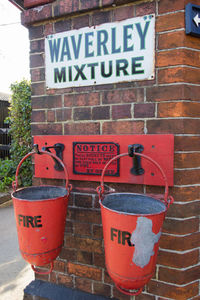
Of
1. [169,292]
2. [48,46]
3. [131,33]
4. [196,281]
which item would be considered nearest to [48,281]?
[169,292]

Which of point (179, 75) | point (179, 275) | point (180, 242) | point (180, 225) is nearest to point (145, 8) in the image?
point (179, 75)

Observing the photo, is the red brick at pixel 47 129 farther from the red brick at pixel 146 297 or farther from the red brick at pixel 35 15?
the red brick at pixel 146 297

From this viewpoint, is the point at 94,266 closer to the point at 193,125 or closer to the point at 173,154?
the point at 173,154

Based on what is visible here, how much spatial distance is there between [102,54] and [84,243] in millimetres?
1339

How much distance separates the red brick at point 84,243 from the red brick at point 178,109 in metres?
0.99

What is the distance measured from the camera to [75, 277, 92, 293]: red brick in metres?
1.66

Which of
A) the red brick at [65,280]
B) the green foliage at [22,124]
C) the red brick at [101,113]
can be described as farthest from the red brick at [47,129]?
the green foliage at [22,124]

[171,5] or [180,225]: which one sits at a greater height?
[171,5]

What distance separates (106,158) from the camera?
4.97 feet

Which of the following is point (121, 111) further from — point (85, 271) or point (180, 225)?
point (85, 271)

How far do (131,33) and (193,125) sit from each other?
0.70 meters

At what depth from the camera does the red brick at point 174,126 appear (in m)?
1.35

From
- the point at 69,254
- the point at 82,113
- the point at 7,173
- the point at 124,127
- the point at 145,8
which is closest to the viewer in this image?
the point at 145,8

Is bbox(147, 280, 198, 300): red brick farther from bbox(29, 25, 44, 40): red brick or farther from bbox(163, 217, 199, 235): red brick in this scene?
bbox(29, 25, 44, 40): red brick
